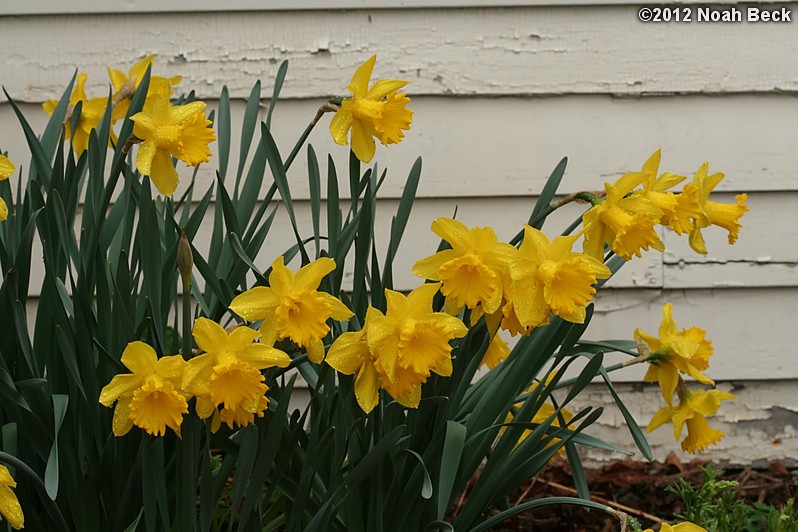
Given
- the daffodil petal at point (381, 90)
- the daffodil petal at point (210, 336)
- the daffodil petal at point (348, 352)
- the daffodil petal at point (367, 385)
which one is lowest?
the daffodil petal at point (367, 385)

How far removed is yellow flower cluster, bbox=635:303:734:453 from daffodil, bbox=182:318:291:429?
29.0 inches

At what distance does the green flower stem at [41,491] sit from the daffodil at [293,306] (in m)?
0.36

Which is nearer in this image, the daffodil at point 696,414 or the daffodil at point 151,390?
the daffodil at point 151,390

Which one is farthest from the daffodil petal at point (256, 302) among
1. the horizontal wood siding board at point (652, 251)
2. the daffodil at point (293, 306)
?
the horizontal wood siding board at point (652, 251)

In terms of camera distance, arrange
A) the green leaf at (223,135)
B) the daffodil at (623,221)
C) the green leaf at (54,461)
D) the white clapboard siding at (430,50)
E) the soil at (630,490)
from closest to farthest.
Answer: the green leaf at (54,461) < the daffodil at (623,221) < the green leaf at (223,135) < the soil at (630,490) < the white clapboard siding at (430,50)

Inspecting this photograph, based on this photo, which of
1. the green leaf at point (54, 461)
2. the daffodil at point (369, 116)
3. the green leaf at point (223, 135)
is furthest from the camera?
the green leaf at point (223, 135)

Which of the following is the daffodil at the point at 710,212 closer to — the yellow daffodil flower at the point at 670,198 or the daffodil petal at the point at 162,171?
the yellow daffodil flower at the point at 670,198

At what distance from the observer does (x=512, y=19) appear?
88.5 inches

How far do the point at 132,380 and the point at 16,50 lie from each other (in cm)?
134

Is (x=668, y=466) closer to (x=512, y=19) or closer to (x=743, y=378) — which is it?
(x=743, y=378)

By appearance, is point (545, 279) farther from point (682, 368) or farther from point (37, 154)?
point (37, 154)

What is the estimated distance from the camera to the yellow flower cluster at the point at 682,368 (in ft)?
5.22

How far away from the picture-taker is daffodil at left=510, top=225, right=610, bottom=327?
47.6 inches

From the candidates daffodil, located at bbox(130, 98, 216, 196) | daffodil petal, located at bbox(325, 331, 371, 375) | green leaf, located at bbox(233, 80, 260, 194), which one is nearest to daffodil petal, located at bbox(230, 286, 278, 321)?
daffodil petal, located at bbox(325, 331, 371, 375)
